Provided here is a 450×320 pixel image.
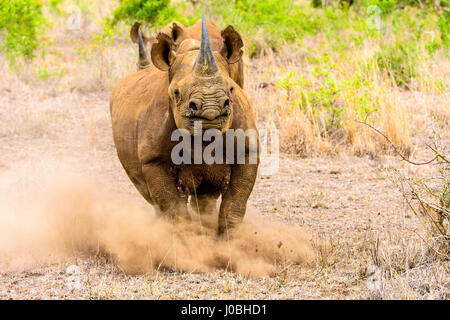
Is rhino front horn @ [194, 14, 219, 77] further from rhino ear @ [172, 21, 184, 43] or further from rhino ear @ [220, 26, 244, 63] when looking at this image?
rhino ear @ [172, 21, 184, 43]

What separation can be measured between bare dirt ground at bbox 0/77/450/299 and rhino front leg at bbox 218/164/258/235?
476 millimetres

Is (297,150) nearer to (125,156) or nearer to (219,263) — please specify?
(125,156)

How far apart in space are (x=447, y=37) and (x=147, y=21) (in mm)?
5945

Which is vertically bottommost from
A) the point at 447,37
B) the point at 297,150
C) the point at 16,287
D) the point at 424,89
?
the point at 16,287

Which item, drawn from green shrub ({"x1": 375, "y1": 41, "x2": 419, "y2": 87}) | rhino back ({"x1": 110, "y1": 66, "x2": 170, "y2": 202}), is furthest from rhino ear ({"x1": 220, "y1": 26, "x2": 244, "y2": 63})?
green shrub ({"x1": 375, "y1": 41, "x2": 419, "y2": 87})

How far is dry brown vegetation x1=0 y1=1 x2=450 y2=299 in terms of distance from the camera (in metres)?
4.47

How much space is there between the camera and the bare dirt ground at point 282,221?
432cm

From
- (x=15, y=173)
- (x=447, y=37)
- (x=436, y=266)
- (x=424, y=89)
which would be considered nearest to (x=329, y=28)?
(x=447, y=37)

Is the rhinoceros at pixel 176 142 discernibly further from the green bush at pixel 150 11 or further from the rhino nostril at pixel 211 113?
the green bush at pixel 150 11

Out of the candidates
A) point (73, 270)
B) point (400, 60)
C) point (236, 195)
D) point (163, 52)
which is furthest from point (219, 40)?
point (400, 60)

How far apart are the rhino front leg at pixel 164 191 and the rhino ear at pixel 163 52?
755mm

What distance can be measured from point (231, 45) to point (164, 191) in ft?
3.97

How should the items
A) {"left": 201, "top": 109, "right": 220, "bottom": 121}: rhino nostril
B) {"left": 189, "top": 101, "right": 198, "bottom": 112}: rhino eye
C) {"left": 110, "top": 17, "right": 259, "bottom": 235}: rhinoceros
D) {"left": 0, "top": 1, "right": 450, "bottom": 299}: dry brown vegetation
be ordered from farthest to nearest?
{"left": 110, "top": 17, "right": 259, "bottom": 235}: rhinoceros < {"left": 0, "top": 1, "right": 450, "bottom": 299}: dry brown vegetation < {"left": 189, "top": 101, "right": 198, "bottom": 112}: rhino eye < {"left": 201, "top": 109, "right": 220, "bottom": 121}: rhino nostril
